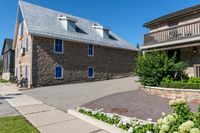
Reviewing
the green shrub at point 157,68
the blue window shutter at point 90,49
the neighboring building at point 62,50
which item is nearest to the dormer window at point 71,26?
the neighboring building at point 62,50

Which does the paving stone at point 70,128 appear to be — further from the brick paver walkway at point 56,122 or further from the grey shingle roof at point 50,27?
the grey shingle roof at point 50,27

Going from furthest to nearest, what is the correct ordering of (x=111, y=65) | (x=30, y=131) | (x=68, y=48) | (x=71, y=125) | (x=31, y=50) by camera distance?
(x=111, y=65) → (x=68, y=48) → (x=31, y=50) → (x=71, y=125) → (x=30, y=131)

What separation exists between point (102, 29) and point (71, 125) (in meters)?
21.2

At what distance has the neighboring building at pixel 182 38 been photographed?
12.2 metres

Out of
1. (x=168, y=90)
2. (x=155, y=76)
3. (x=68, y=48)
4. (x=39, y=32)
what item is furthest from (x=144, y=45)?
(x=39, y=32)

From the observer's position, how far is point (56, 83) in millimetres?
19406

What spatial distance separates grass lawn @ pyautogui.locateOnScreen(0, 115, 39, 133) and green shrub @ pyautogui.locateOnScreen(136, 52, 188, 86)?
858cm

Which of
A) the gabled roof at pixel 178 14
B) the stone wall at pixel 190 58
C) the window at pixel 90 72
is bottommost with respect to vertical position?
the window at pixel 90 72

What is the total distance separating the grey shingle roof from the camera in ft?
61.4

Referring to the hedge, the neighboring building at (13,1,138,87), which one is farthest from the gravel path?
the neighboring building at (13,1,138,87)

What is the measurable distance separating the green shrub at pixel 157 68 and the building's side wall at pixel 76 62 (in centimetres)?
1006

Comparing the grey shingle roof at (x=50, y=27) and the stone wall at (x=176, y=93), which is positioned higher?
the grey shingle roof at (x=50, y=27)

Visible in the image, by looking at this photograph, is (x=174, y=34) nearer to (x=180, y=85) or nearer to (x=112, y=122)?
(x=180, y=85)

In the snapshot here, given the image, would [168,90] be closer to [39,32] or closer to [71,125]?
[71,125]
